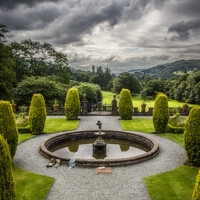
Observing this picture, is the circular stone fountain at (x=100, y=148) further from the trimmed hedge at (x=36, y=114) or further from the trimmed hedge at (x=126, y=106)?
the trimmed hedge at (x=126, y=106)

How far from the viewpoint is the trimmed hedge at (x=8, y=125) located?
10266 millimetres

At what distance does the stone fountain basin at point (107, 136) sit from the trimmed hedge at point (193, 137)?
7.50ft

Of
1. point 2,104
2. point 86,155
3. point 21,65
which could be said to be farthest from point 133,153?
point 21,65

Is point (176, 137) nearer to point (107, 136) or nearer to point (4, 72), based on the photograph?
point (107, 136)

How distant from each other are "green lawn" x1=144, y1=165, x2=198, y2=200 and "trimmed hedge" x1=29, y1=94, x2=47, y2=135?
33.1 feet

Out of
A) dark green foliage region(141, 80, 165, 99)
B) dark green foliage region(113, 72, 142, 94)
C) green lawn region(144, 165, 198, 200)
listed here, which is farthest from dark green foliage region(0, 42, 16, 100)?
dark green foliage region(141, 80, 165, 99)

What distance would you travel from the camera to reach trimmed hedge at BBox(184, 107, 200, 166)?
33.3 ft

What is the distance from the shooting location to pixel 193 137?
10.2 meters

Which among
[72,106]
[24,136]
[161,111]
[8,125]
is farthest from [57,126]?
[161,111]

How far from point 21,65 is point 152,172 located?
107 feet

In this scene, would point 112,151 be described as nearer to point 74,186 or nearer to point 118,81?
point 74,186

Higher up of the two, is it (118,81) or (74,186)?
(118,81)

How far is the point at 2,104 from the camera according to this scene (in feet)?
34.3

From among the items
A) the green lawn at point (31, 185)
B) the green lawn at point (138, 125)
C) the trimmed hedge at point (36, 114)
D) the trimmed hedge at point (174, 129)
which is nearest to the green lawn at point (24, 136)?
the trimmed hedge at point (36, 114)
